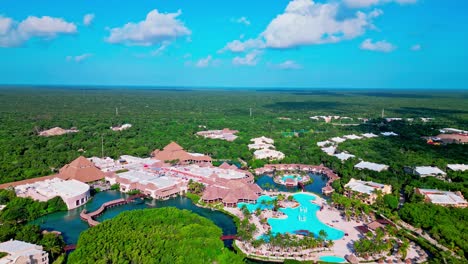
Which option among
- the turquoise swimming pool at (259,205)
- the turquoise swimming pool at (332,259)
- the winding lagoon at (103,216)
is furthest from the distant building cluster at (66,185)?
the turquoise swimming pool at (332,259)

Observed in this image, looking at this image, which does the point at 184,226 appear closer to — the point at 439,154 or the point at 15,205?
the point at 15,205

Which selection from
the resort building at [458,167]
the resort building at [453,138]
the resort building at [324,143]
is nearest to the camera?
the resort building at [458,167]

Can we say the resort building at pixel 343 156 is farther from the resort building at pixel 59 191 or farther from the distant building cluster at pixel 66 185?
the resort building at pixel 59 191

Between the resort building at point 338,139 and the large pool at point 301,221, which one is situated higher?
the resort building at point 338,139

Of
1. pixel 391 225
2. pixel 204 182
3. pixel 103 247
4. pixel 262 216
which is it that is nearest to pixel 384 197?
pixel 391 225

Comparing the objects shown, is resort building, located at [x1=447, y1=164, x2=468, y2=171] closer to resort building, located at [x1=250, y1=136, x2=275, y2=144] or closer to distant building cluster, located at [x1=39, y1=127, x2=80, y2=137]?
resort building, located at [x1=250, y1=136, x2=275, y2=144]

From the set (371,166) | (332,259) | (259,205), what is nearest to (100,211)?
(259,205)

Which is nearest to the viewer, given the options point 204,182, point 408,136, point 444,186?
point 444,186
